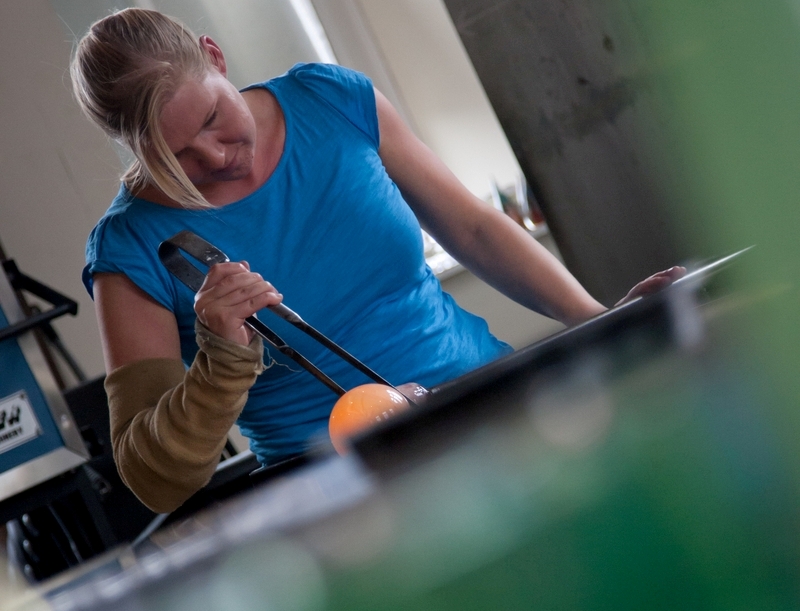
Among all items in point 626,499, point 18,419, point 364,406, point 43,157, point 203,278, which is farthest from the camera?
point 43,157

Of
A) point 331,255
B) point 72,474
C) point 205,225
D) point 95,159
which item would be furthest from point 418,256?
point 95,159

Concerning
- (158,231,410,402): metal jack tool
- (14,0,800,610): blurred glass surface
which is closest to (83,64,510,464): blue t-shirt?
(158,231,410,402): metal jack tool

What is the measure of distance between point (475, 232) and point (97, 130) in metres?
1.68

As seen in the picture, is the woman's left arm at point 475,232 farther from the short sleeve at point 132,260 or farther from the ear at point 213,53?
the short sleeve at point 132,260

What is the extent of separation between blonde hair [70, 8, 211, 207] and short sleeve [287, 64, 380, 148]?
137 mm

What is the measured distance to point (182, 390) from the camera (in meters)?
0.60

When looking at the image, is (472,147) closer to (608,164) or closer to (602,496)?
(608,164)

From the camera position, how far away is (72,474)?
3.54 ft

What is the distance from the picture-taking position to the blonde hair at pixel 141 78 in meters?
0.73

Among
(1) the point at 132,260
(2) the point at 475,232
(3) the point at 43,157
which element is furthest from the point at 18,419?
(3) the point at 43,157

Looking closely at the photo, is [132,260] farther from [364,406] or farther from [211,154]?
[364,406]

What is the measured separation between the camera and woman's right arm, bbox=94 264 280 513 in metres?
0.58

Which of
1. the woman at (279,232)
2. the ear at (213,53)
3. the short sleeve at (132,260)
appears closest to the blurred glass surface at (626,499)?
the woman at (279,232)

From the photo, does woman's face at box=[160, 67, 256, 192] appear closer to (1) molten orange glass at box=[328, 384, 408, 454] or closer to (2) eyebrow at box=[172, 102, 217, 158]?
(2) eyebrow at box=[172, 102, 217, 158]
